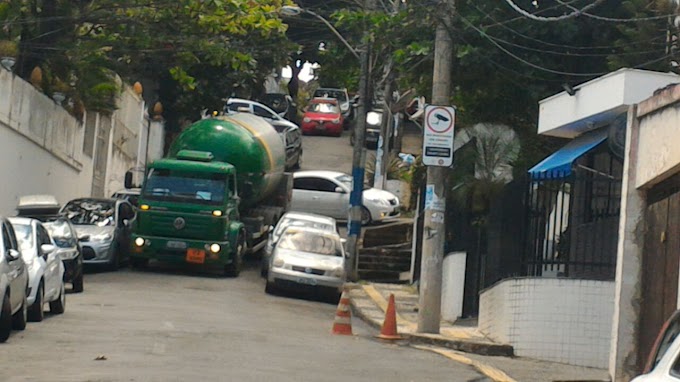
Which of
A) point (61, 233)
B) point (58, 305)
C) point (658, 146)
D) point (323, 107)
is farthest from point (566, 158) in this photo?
point (323, 107)

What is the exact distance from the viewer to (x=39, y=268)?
18.7m

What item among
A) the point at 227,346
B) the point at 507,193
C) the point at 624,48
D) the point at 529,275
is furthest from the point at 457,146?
the point at 227,346

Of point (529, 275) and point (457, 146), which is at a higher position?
point (457, 146)

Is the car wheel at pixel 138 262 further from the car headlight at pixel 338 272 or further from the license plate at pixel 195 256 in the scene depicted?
the car headlight at pixel 338 272

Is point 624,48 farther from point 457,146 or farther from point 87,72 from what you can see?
point 87,72

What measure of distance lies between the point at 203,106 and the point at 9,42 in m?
16.6

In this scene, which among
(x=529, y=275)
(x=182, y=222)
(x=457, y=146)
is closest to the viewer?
(x=529, y=275)

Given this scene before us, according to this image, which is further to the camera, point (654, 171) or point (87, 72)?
point (87, 72)

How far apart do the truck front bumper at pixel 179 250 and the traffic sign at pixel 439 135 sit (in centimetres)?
986

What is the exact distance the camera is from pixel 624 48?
982 inches

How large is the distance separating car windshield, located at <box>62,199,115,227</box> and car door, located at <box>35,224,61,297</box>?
9.00 m

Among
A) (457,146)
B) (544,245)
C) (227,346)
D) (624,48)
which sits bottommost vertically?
(227,346)

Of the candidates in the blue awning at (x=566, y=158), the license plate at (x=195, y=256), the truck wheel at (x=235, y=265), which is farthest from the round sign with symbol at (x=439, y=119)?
the truck wheel at (x=235, y=265)

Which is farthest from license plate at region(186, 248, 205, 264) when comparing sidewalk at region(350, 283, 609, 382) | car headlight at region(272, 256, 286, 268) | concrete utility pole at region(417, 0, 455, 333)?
concrete utility pole at region(417, 0, 455, 333)
